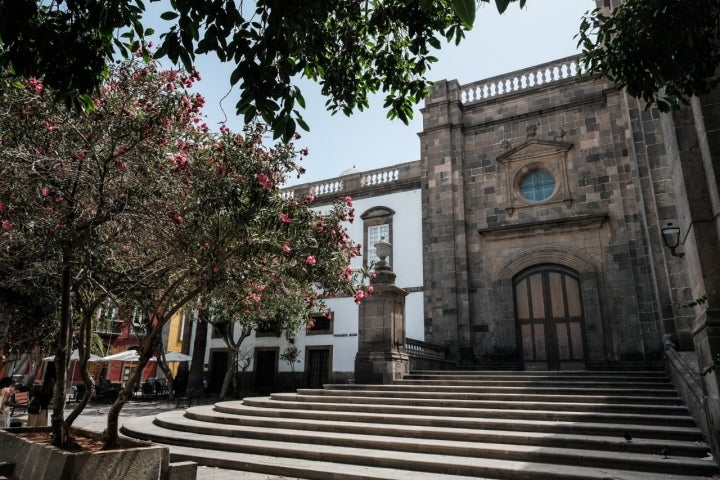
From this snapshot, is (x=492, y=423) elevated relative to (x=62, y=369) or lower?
lower

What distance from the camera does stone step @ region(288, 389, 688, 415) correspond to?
7.43 m

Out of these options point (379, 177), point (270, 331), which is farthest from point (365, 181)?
point (270, 331)

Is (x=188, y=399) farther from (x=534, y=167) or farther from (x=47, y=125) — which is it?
(x=534, y=167)

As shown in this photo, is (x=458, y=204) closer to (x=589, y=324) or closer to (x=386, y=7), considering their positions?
(x=589, y=324)

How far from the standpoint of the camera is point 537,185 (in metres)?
15.4

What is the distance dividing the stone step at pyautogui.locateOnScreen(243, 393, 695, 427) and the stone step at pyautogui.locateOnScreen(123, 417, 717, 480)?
50.7 inches

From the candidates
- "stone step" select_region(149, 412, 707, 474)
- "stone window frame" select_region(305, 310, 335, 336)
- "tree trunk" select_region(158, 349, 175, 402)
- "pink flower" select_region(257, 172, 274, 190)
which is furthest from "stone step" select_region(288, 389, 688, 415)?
"tree trunk" select_region(158, 349, 175, 402)

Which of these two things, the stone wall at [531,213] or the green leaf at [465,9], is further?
the stone wall at [531,213]

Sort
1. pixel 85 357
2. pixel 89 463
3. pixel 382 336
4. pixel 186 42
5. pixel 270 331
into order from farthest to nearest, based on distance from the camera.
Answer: pixel 270 331 → pixel 382 336 → pixel 85 357 → pixel 89 463 → pixel 186 42

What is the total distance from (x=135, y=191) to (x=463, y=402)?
6.49 metres

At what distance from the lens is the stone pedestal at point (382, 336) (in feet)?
35.6

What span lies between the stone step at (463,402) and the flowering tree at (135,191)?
14.1ft

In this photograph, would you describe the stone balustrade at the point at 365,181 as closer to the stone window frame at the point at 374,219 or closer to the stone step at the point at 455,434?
the stone window frame at the point at 374,219

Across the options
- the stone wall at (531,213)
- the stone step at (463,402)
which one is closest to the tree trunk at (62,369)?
the stone step at (463,402)
